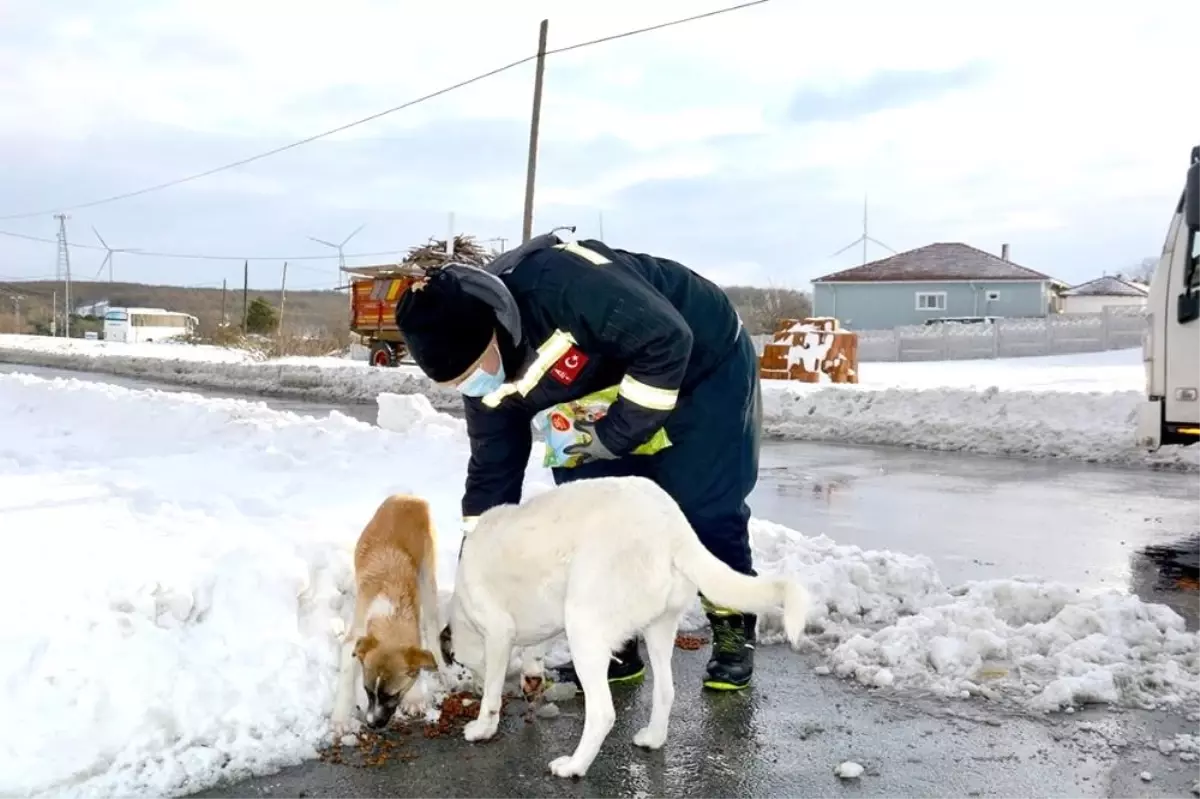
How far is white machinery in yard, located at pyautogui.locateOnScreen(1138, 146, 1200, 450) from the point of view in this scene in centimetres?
870

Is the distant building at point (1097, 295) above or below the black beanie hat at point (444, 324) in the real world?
above

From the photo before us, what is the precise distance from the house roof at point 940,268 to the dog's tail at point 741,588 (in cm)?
5169

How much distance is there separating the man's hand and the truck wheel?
102 feet

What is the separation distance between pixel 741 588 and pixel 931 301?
52.3m

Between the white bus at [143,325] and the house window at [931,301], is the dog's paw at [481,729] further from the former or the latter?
the white bus at [143,325]

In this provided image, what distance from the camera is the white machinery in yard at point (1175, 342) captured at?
870cm

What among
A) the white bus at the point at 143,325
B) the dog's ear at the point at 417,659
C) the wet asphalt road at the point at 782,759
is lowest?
the wet asphalt road at the point at 782,759

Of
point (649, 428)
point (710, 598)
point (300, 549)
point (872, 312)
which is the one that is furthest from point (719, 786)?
point (872, 312)

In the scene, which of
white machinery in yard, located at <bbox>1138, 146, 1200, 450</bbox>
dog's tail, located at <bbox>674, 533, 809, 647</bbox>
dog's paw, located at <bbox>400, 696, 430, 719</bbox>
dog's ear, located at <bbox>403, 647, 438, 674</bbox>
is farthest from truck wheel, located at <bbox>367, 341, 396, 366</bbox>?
dog's tail, located at <bbox>674, 533, 809, 647</bbox>

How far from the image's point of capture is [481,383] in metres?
4.07

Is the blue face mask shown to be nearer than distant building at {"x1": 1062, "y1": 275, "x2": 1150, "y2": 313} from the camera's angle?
Yes

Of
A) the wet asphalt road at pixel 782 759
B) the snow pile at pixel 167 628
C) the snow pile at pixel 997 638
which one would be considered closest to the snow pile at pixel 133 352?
the snow pile at pixel 167 628

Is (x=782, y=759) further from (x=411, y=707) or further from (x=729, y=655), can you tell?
(x=411, y=707)

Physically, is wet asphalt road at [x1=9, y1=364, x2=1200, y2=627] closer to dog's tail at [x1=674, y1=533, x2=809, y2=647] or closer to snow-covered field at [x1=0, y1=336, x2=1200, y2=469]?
snow-covered field at [x1=0, y1=336, x2=1200, y2=469]
